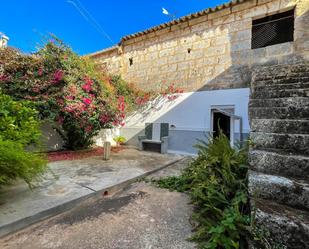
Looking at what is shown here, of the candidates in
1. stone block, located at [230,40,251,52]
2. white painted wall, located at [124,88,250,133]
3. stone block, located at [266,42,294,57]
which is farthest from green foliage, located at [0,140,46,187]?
stone block, located at [266,42,294,57]

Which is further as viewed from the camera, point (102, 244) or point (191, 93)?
point (191, 93)

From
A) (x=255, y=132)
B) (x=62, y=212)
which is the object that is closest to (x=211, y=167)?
(x=255, y=132)

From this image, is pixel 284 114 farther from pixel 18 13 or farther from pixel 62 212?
pixel 18 13

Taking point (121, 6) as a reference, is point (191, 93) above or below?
below

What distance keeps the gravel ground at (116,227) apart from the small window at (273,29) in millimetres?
5907

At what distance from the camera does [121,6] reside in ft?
32.2

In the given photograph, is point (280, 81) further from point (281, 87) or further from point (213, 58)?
point (213, 58)

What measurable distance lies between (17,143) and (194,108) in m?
5.57

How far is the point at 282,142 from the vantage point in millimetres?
1808

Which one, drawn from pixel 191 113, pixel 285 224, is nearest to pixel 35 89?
pixel 191 113

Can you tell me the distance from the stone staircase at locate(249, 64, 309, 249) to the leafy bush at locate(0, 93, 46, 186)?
250 cm

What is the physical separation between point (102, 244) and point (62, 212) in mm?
985

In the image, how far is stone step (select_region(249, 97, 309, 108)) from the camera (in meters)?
2.17

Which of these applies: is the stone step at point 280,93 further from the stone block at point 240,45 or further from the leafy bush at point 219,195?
the stone block at point 240,45
